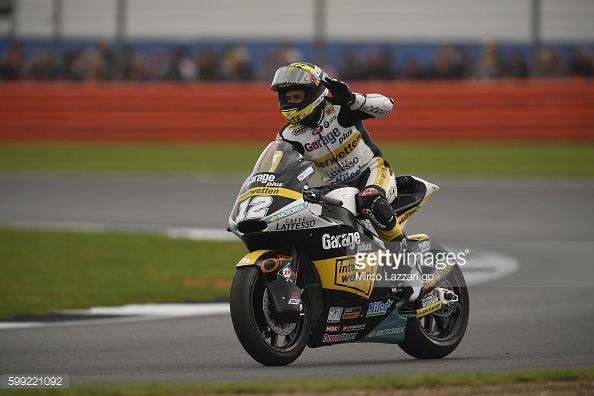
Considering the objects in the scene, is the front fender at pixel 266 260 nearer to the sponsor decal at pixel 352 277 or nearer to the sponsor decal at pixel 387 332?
the sponsor decal at pixel 352 277

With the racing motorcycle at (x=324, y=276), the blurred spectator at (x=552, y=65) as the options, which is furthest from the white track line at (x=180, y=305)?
the blurred spectator at (x=552, y=65)

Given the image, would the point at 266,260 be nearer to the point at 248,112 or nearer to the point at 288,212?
the point at 288,212

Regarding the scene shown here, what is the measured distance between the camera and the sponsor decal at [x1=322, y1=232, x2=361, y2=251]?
6.67 m

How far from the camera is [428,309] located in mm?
7316

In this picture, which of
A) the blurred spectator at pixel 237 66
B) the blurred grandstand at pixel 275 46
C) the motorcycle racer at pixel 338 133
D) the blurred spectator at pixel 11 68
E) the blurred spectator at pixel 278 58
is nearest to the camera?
the motorcycle racer at pixel 338 133

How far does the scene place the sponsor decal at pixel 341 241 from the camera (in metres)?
6.67

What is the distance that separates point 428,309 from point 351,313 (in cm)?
73

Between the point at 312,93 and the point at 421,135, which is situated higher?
the point at 312,93

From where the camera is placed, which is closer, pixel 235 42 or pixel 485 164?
pixel 485 164

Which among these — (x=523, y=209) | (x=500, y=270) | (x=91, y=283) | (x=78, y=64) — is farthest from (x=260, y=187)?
(x=78, y=64)

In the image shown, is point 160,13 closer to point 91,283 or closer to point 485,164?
point 485,164

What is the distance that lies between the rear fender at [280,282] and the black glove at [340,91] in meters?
1.23

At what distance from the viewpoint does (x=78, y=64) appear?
2552cm

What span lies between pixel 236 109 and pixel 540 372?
19180 mm
